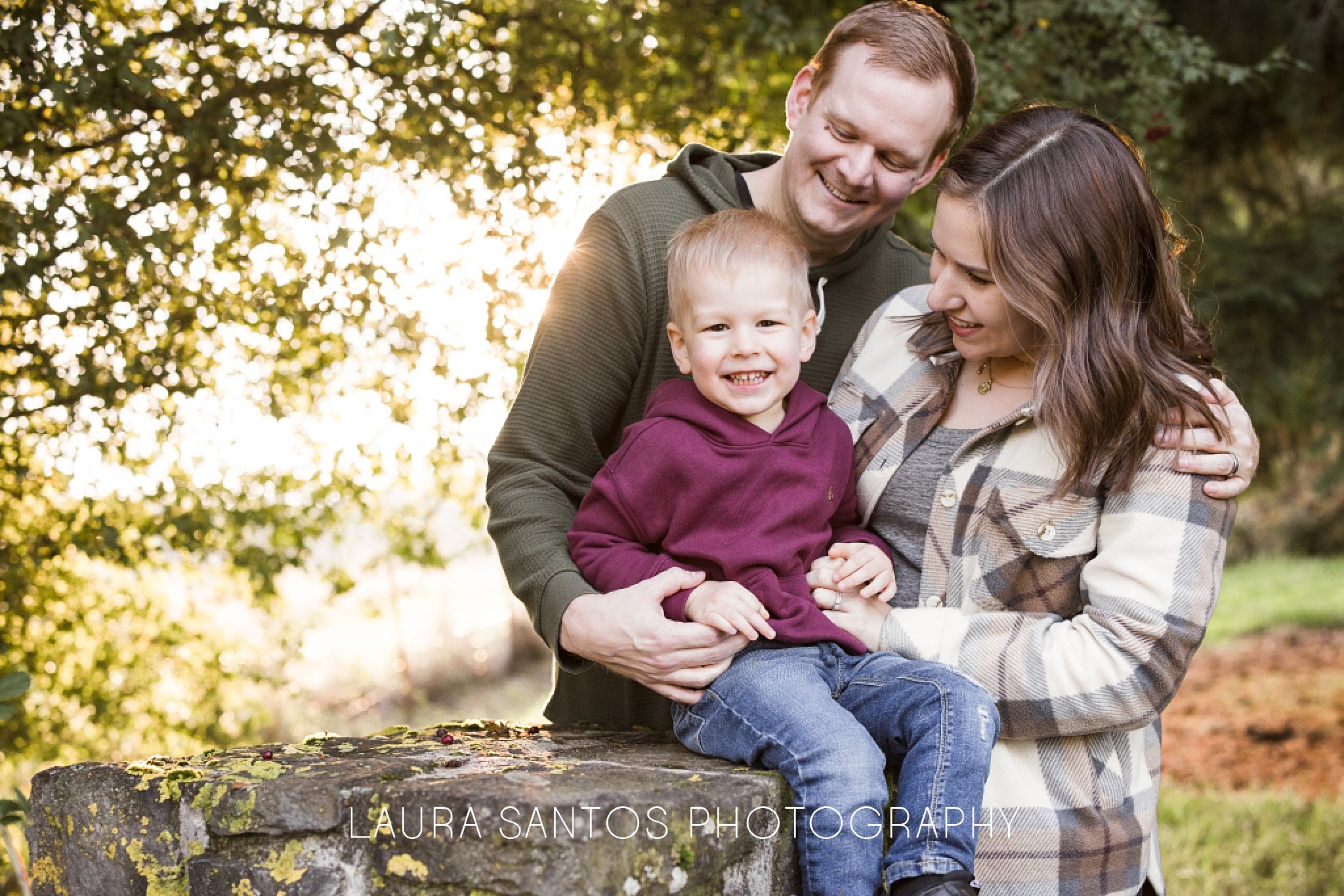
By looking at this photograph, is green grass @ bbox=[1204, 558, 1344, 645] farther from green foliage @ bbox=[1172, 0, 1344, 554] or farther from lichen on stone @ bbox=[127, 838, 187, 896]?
lichen on stone @ bbox=[127, 838, 187, 896]

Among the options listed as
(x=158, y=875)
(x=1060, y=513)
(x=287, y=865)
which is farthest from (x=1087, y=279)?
(x=158, y=875)

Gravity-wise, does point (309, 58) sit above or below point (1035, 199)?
above

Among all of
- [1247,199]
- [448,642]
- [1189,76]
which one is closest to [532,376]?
[1189,76]

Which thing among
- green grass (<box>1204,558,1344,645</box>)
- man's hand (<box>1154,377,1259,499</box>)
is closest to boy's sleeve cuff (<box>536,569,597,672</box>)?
man's hand (<box>1154,377,1259,499</box>)

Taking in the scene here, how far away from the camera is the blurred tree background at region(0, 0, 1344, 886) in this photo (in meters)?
3.31

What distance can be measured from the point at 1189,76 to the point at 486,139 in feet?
7.39

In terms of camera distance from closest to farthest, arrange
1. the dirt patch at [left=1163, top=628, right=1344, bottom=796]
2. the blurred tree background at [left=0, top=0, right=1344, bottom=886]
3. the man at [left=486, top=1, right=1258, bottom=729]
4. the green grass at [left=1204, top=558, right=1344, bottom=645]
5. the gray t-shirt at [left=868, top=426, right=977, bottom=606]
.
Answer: the gray t-shirt at [left=868, top=426, right=977, bottom=606], the man at [left=486, top=1, right=1258, bottom=729], the blurred tree background at [left=0, top=0, right=1344, bottom=886], the dirt patch at [left=1163, top=628, right=1344, bottom=796], the green grass at [left=1204, top=558, right=1344, bottom=645]

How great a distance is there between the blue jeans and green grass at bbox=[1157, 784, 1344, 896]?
137 inches

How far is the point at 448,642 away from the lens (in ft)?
30.9

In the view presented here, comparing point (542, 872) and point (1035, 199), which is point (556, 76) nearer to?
point (1035, 199)

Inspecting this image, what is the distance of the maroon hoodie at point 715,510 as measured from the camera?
2.04 meters

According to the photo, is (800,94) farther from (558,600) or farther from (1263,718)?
(1263,718)

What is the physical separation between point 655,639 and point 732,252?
0.74 meters

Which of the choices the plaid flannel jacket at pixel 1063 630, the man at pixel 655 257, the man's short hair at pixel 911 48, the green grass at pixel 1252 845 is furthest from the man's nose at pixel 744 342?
the green grass at pixel 1252 845
